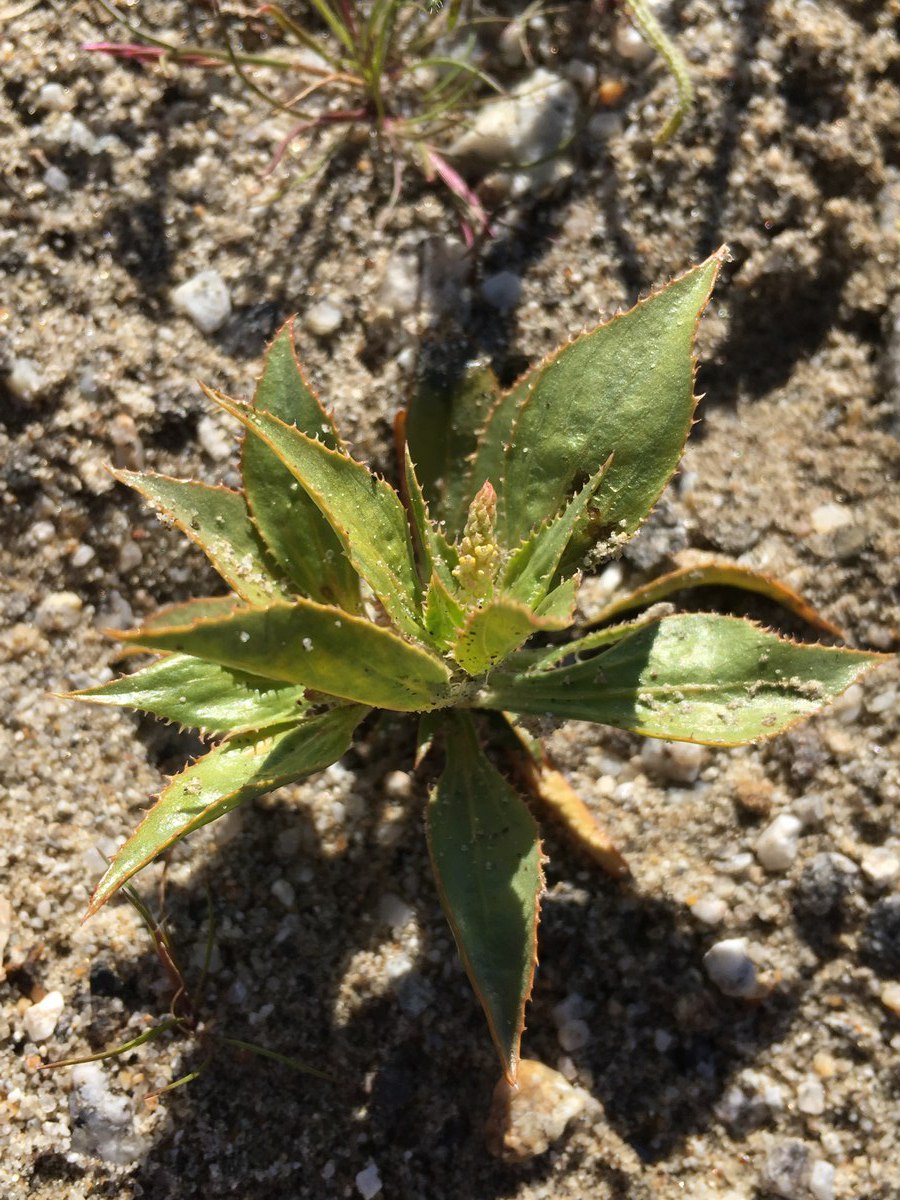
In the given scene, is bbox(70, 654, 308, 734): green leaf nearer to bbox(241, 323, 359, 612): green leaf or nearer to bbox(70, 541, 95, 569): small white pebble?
bbox(241, 323, 359, 612): green leaf

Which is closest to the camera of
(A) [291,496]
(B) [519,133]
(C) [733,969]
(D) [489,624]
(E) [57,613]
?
(D) [489,624]

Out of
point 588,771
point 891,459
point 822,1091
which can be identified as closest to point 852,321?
point 891,459

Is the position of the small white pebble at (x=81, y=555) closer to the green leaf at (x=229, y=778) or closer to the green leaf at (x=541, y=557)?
the green leaf at (x=229, y=778)

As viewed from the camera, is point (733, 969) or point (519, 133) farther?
point (519, 133)

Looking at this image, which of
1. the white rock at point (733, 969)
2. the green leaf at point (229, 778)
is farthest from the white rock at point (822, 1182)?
the green leaf at point (229, 778)

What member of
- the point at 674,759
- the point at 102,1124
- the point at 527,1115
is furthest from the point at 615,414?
the point at 102,1124

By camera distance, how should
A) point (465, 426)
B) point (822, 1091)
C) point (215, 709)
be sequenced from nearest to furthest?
point (215, 709) → point (822, 1091) → point (465, 426)

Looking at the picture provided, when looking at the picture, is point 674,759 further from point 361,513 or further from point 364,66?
point 364,66

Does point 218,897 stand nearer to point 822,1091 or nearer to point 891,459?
point 822,1091
